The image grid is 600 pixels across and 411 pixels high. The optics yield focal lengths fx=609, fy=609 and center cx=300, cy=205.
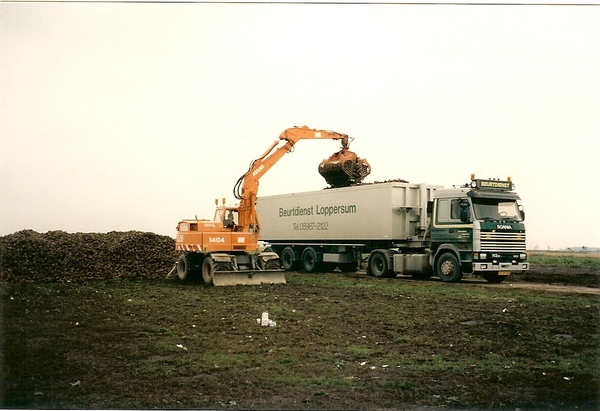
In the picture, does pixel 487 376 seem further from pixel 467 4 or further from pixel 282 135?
pixel 282 135

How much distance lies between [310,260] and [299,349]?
1755 cm

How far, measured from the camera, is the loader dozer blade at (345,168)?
80.0ft

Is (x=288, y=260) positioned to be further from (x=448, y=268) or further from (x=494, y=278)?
(x=494, y=278)

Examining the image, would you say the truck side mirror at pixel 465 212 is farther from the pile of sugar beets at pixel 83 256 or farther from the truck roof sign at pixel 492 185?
the pile of sugar beets at pixel 83 256

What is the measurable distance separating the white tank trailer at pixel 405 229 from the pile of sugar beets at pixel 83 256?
6151 millimetres

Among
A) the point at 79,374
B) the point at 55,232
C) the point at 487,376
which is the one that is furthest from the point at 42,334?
the point at 55,232

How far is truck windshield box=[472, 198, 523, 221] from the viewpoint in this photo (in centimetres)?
1942

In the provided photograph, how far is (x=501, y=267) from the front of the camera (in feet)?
64.0

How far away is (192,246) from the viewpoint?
19.6 m

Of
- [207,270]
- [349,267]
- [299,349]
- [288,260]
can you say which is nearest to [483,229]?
[349,267]

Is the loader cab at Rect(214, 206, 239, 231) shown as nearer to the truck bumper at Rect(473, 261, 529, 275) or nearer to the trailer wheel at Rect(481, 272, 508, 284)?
the truck bumper at Rect(473, 261, 529, 275)

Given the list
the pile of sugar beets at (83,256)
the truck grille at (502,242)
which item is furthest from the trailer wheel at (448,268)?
the pile of sugar beets at (83,256)

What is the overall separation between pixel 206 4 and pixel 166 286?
997cm

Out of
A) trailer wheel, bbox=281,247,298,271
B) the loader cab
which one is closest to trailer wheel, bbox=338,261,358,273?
trailer wheel, bbox=281,247,298,271
